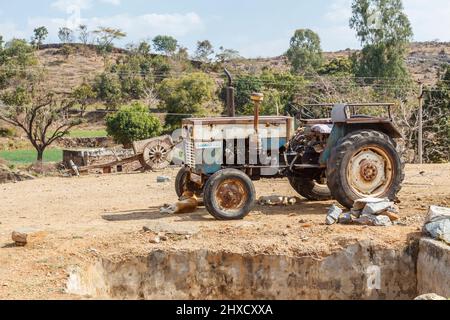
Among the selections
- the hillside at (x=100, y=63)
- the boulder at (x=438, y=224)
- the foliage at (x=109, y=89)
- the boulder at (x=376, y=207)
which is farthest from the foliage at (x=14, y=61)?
the boulder at (x=438, y=224)

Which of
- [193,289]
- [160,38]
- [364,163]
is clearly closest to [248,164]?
[364,163]

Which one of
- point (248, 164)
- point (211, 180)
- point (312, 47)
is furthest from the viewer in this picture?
point (312, 47)

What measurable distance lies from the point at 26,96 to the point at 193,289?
30.9 m

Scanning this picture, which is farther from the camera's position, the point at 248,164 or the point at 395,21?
the point at 395,21

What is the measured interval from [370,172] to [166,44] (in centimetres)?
7282

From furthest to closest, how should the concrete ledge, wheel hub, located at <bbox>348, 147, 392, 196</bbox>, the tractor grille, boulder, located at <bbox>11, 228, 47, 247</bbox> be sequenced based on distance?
1. the tractor grille
2. wheel hub, located at <bbox>348, 147, 392, 196</bbox>
3. boulder, located at <bbox>11, 228, 47, 247</bbox>
4. the concrete ledge

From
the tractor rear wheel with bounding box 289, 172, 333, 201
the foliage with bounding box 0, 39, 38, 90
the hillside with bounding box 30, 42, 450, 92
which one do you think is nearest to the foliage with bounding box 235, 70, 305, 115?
the foliage with bounding box 0, 39, 38, 90

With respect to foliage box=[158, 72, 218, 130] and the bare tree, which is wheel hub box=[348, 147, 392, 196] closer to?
the bare tree

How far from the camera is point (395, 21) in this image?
40.0m

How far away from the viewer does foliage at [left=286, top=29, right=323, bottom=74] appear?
60.0m

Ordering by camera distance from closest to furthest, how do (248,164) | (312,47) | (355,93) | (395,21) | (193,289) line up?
(193,289) → (248,164) → (355,93) → (395,21) → (312,47)

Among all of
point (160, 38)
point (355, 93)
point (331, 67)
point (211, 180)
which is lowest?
point (211, 180)

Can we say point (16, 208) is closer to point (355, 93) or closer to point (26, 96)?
point (355, 93)

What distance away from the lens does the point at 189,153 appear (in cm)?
941
